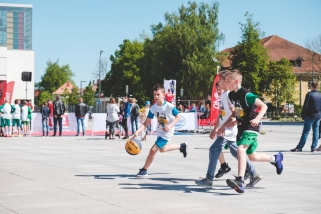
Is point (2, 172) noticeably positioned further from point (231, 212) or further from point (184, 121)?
point (184, 121)

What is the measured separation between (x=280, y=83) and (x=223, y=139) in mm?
65682

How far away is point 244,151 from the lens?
8477 millimetres

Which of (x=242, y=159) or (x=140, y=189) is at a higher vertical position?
(x=242, y=159)

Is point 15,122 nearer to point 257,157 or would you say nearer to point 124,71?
point 257,157

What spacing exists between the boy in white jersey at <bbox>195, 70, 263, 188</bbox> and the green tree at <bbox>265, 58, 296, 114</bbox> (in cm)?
6431

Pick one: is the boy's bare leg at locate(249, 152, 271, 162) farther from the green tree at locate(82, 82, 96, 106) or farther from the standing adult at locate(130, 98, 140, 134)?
the green tree at locate(82, 82, 96, 106)

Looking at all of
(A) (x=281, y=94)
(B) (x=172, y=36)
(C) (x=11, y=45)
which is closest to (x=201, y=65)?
(B) (x=172, y=36)

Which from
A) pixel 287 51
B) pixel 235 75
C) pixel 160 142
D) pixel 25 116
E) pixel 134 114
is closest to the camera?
pixel 235 75

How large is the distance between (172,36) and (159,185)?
2353 inches

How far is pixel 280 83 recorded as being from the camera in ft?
241

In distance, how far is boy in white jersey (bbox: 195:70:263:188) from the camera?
8.89m

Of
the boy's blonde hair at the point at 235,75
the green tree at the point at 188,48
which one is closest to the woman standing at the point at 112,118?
the boy's blonde hair at the point at 235,75

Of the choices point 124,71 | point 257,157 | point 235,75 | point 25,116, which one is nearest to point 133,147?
point 257,157

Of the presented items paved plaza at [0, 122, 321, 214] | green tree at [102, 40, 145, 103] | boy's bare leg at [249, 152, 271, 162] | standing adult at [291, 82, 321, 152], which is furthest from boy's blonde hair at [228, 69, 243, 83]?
green tree at [102, 40, 145, 103]
